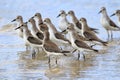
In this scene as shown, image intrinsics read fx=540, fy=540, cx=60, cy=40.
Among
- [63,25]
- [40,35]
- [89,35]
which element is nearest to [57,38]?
[40,35]

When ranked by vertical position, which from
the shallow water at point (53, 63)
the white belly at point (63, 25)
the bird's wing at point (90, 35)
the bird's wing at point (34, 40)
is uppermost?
the white belly at point (63, 25)

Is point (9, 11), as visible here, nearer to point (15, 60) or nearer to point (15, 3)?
point (15, 3)

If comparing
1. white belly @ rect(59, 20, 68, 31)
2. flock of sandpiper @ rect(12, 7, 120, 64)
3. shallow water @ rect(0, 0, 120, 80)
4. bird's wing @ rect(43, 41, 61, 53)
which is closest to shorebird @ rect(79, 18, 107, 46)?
flock of sandpiper @ rect(12, 7, 120, 64)

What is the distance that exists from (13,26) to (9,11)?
3959mm

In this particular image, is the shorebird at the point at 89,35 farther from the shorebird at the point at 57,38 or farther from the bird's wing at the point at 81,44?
the bird's wing at the point at 81,44

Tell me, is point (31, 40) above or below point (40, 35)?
below

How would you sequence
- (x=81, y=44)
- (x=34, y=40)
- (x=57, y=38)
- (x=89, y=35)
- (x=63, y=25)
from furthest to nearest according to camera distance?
(x=63, y=25)
(x=89, y=35)
(x=57, y=38)
(x=34, y=40)
(x=81, y=44)

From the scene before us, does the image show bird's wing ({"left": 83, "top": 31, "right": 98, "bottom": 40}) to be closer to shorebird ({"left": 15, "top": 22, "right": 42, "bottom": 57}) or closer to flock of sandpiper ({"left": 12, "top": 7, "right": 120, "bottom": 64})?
flock of sandpiper ({"left": 12, "top": 7, "right": 120, "bottom": 64})

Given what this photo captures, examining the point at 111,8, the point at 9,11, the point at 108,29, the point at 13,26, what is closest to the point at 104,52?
the point at 108,29

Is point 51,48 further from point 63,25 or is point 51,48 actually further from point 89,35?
point 63,25

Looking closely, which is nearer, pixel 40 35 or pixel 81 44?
pixel 81 44

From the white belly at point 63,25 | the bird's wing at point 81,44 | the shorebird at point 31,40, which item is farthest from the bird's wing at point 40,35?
the white belly at point 63,25

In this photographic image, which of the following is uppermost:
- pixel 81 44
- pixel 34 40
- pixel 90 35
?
pixel 90 35

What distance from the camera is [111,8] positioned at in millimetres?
23844
